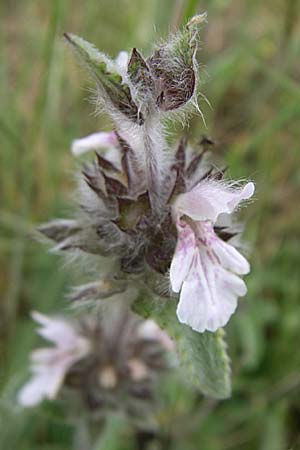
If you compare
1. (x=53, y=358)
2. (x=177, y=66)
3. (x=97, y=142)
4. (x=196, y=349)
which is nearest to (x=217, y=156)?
→ (x=53, y=358)

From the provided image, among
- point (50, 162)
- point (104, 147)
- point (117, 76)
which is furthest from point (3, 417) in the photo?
point (117, 76)

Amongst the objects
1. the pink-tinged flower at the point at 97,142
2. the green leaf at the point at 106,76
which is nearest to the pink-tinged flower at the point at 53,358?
the pink-tinged flower at the point at 97,142

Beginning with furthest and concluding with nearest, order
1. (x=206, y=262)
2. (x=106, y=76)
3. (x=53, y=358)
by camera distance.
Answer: (x=53, y=358) → (x=206, y=262) → (x=106, y=76)

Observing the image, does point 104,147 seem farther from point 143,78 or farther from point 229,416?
point 229,416

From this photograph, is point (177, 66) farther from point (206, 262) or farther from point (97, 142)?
point (97, 142)

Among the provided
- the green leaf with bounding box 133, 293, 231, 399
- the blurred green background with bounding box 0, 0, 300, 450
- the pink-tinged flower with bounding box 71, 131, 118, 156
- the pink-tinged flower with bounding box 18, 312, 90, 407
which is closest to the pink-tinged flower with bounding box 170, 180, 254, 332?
the green leaf with bounding box 133, 293, 231, 399

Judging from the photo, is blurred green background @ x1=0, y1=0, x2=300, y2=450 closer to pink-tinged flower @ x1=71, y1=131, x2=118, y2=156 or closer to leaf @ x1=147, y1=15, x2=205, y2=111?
pink-tinged flower @ x1=71, y1=131, x2=118, y2=156
